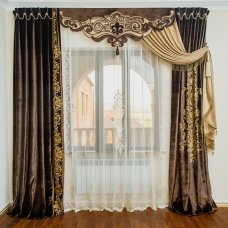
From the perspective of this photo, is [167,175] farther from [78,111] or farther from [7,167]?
[7,167]

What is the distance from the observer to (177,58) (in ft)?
10.5

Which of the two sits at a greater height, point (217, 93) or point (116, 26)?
point (116, 26)

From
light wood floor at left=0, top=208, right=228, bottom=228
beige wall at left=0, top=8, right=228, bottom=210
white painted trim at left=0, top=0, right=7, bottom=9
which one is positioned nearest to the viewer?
light wood floor at left=0, top=208, right=228, bottom=228

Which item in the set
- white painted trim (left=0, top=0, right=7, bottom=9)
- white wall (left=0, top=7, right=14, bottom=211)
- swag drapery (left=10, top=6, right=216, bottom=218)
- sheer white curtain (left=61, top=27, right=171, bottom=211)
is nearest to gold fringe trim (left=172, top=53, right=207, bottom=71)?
swag drapery (left=10, top=6, right=216, bottom=218)

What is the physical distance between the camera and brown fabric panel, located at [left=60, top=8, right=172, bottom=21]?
10.6 feet

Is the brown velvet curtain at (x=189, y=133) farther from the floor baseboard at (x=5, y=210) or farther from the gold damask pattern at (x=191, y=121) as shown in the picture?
the floor baseboard at (x=5, y=210)

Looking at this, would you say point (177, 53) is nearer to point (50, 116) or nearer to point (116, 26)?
point (116, 26)

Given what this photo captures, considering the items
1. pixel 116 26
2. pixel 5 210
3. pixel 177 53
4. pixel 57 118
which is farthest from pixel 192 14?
pixel 5 210

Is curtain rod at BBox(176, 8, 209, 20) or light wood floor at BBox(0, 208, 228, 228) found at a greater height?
curtain rod at BBox(176, 8, 209, 20)

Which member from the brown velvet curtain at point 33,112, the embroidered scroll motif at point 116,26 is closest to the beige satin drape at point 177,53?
the embroidered scroll motif at point 116,26

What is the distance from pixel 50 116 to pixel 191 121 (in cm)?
179

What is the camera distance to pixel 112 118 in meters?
3.30

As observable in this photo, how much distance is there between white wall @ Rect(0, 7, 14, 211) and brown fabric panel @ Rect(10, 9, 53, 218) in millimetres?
144

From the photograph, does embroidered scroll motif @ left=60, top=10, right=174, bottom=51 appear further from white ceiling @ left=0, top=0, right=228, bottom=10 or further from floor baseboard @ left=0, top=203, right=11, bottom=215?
floor baseboard @ left=0, top=203, right=11, bottom=215
